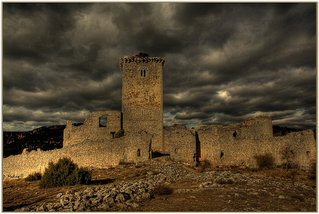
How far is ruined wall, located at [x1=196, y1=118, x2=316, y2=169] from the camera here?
15.5 m

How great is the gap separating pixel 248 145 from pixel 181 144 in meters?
5.83

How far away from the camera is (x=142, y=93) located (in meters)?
26.0

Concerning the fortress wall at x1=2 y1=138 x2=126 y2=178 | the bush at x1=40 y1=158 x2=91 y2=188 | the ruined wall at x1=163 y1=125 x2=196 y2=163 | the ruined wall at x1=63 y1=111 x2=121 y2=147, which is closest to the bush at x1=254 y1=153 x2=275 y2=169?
the ruined wall at x1=163 y1=125 x2=196 y2=163

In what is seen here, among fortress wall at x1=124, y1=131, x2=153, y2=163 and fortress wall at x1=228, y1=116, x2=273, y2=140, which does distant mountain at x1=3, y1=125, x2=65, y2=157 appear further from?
fortress wall at x1=228, y1=116, x2=273, y2=140

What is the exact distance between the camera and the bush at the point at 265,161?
16184 millimetres

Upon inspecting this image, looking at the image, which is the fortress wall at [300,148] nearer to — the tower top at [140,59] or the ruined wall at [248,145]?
the ruined wall at [248,145]

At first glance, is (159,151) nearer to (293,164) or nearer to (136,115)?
(136,115)

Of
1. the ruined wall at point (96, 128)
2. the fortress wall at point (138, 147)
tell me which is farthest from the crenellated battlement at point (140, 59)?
the fortress wall at point (138, 147)

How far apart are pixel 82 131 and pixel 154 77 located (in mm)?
11145

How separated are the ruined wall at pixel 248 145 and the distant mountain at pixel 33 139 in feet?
105

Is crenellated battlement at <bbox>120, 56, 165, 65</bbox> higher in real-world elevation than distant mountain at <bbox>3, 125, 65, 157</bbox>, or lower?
higher

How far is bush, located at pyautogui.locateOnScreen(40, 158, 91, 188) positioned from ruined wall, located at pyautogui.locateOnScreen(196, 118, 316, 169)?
1207 centimetres

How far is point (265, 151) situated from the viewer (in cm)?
1681

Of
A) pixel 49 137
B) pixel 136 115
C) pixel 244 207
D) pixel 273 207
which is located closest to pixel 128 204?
pixel 244 207
